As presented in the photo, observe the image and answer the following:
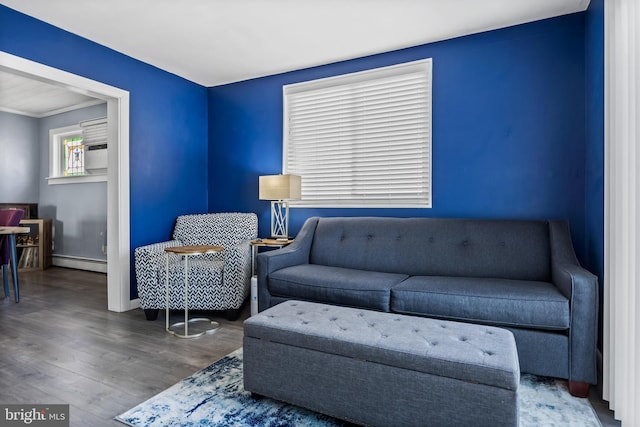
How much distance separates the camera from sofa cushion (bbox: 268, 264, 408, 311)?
2.44m

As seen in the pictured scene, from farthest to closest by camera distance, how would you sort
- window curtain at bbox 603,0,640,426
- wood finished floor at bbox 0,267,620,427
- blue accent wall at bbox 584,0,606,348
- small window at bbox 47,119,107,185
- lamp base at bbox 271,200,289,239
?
small window at bbox 47,119,107,185, lamp base at bbox 271,200,289,239, blue accent wall at bbox 584,0,606,348, wood finished floor at bbox 0,267,620,427, window curtain at bbox 603,0,640,426

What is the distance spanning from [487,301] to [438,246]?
808mm

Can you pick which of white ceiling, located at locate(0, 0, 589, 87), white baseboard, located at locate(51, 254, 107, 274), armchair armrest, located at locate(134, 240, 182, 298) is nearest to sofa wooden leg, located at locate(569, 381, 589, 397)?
white ceiling, located at locate(0, 0, 589, 87)

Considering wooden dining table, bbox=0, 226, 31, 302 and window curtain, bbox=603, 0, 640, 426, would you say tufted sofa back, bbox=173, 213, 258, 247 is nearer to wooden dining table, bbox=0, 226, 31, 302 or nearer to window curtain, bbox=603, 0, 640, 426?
wooden dining table, bbox=0, 226, 31, 302

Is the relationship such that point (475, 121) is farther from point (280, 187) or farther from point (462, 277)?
point (280, 187)

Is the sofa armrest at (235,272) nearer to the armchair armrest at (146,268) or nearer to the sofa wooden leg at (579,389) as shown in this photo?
the armchair armrest at (146,268)

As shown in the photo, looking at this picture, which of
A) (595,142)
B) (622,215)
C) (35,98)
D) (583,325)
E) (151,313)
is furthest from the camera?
(35,98)

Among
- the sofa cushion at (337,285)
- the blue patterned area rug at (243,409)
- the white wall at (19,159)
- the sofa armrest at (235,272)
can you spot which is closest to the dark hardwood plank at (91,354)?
the blue patterned area rug at (243,409)

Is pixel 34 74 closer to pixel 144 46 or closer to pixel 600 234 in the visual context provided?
pixel 144 46

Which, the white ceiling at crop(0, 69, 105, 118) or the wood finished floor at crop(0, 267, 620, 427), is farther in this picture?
the white ceiling at crop(0, 69, 105, 118)

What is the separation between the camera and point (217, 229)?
384 cm

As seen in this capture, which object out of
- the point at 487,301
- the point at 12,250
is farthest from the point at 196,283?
the point at 12,250

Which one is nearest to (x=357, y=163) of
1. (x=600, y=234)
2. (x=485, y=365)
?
(x=600, y=234)

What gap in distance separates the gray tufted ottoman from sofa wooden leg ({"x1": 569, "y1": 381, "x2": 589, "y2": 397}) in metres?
0.67
